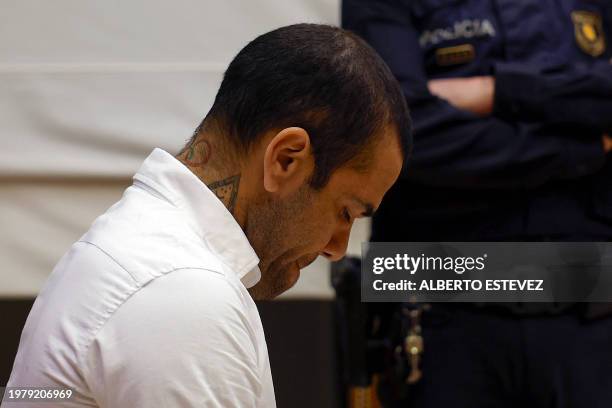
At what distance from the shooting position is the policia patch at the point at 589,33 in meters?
2.06

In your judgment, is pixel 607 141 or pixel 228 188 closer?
pixel 228 188

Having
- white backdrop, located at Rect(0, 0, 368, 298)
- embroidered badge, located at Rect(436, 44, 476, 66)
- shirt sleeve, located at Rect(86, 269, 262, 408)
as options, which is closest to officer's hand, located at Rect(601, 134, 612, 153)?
embroidered badge, located at Rect(436, 44, 476, 66)

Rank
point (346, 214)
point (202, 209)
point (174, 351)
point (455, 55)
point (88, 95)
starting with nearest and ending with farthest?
point (174, 351)
point (202, 209)
point (346, 214)
point (455, 55)
point (88, 95)

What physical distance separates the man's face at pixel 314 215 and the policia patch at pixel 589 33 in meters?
0.88

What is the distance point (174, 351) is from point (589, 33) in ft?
4.44

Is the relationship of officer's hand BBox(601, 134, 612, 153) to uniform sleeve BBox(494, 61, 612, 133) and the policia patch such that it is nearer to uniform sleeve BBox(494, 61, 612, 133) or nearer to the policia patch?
uniform sleeve BBox(494, 61, 612, 133)

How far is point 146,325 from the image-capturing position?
1079mm

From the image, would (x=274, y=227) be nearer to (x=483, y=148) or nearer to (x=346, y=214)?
(x=346, y=214)

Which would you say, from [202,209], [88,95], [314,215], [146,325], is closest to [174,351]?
[146,325]

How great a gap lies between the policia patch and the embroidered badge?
24 centimetres

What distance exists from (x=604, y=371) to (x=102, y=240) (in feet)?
3.81

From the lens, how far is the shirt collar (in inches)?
48.6
